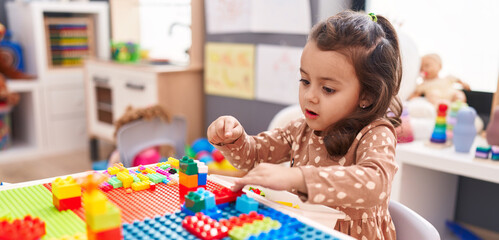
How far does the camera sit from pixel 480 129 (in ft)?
5.79

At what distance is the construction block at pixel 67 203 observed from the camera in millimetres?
630

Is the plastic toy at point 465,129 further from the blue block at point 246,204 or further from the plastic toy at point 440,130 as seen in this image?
the blue block at point 246,204

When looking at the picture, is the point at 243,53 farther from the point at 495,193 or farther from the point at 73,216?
the point at 73,216

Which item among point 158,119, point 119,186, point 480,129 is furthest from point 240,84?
point 119,186

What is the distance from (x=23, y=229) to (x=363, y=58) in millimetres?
550

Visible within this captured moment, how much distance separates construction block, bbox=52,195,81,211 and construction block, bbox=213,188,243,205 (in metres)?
0.19

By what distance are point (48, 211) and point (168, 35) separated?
8.39ft

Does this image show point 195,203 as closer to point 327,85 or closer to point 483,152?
point 327,85

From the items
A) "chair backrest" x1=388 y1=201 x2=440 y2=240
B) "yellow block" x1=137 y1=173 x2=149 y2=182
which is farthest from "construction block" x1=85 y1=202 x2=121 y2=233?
"chair backrest" x1=388 y1=201 x2=440 y2=240

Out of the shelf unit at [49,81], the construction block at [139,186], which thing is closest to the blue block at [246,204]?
the construction block at [139,186]

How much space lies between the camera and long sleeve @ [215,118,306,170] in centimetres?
90

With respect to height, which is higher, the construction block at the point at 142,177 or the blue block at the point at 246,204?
the blue block at the point at 246,204

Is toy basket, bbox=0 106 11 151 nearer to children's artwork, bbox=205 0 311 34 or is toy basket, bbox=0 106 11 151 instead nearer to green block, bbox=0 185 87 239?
children's artwork, bbox=205 0 311 34

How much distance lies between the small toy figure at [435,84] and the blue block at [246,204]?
1.40m
